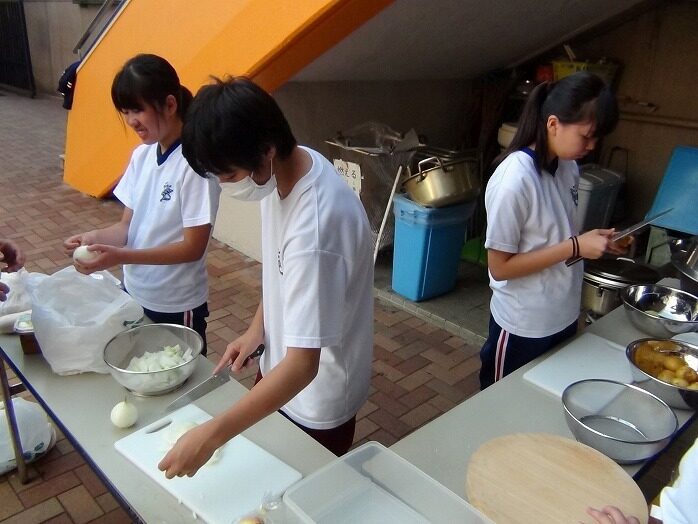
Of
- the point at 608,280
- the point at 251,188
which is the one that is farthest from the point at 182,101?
the point at 608,280

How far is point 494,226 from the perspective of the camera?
172 cm

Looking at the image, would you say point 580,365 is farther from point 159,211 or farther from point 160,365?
point 159,211

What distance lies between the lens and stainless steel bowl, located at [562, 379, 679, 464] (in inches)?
50.8

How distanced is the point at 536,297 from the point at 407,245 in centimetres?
187

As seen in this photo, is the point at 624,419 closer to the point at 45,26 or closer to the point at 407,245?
the point at 407,245

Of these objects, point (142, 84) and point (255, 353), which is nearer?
point (255, 353)

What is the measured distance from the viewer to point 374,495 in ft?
3.71

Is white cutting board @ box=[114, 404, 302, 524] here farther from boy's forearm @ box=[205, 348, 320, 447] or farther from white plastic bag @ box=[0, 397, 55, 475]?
white plastic bag @ box=[0, 397, 55, 475]

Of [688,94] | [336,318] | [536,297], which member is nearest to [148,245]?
[336,318]

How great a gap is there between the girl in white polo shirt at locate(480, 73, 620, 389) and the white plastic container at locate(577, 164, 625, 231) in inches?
89.2

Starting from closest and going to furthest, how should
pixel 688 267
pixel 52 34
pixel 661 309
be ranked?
pixel 661 309, pixel 688 267, pixel 52 34

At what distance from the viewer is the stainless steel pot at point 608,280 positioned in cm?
285

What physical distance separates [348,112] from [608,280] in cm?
211

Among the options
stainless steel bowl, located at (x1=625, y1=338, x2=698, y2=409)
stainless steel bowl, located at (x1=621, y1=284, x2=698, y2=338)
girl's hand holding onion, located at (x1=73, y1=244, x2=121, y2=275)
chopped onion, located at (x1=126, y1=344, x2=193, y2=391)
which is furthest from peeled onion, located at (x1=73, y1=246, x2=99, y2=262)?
stainless steel bowl, located at (x1=621, y1=284, x2=698, y2=338)
